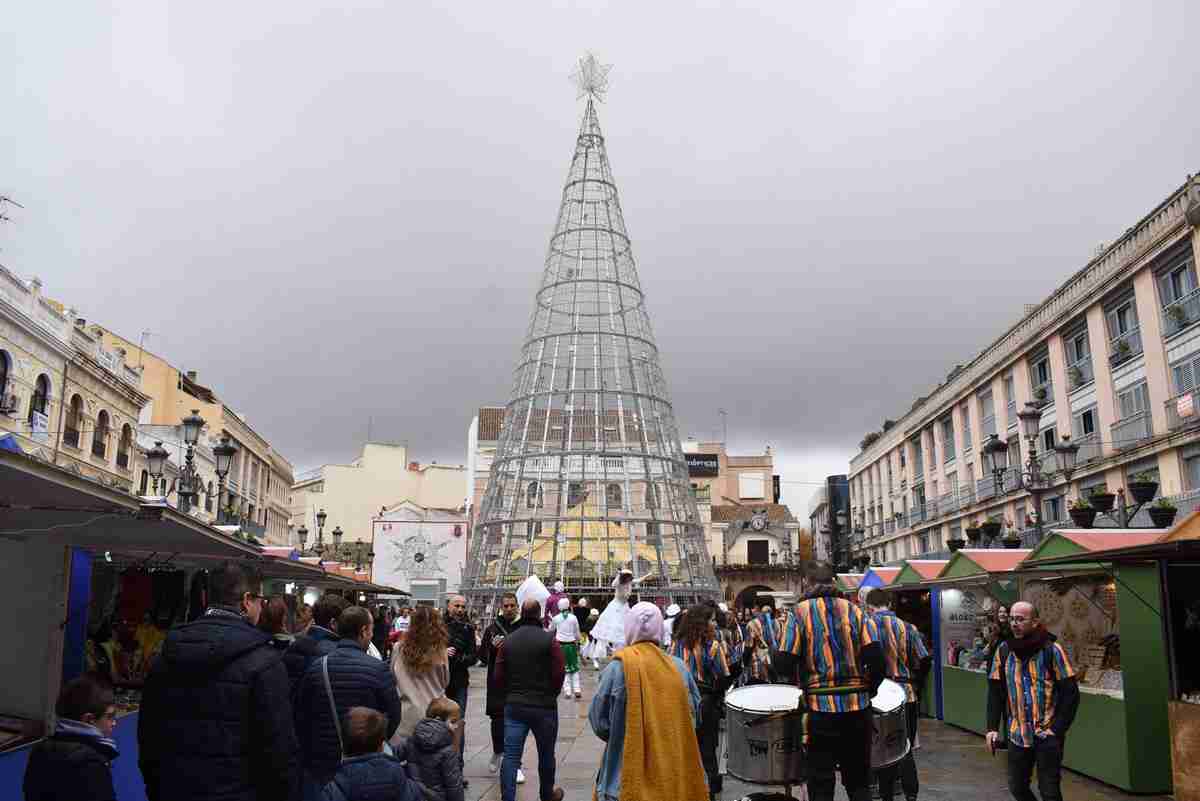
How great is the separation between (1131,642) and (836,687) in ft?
15.1

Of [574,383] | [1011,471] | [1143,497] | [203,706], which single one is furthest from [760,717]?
[1011,471]

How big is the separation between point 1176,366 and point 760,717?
2562cm

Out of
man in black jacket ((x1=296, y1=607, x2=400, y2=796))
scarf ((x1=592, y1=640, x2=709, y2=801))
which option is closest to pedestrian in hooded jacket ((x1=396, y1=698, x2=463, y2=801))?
man in black jacket ((x1=296, y1=607, x2=400, y2=796))

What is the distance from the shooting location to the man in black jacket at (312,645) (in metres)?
5.26

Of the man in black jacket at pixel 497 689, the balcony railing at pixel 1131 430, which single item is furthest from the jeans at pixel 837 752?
the balcony railing at pixel 1131 430

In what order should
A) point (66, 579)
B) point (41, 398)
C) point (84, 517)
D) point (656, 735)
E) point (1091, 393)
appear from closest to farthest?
point (656, 735), point (84, 517), point (66, 579), point (41, 398), point (1091, 393)

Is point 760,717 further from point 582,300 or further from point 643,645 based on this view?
point 582,300

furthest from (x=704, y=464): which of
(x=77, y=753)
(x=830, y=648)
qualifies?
(x=77, y=753)

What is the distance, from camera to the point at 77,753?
12.8 ft

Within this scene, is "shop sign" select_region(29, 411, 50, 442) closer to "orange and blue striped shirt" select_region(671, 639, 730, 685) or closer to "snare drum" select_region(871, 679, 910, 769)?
"orange and blue striped shirt" select_region(671, 639, 730, 685)

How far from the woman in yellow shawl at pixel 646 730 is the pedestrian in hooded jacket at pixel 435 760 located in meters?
0.78

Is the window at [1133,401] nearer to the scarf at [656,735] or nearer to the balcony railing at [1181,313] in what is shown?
the balcony railing at [1181,313]

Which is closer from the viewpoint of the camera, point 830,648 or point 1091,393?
point 830,648

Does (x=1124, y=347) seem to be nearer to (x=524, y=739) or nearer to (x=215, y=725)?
(x=524, y=739)
